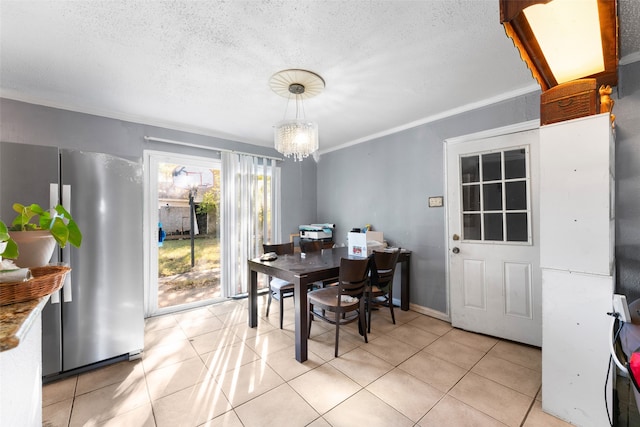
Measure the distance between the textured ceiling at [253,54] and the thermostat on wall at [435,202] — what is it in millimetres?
1026

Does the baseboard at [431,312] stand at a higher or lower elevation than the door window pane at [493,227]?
lower

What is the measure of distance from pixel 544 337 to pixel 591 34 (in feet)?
5.66

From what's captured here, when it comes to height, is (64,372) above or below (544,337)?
below

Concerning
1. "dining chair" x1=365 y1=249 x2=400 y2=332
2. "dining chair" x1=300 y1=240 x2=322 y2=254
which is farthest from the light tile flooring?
"dining chair" x1=300 y1=240 x2=322 y2=254

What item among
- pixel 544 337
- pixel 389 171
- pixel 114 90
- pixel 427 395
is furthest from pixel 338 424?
pixel 114 90

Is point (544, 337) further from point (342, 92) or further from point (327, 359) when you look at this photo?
point (342, 92)

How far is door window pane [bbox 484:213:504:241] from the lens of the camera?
2691 mm

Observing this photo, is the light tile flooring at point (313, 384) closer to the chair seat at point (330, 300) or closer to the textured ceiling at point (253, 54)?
the chair seat at point (330, 300)

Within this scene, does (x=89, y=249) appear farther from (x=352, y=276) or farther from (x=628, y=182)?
(x=628, y=182)

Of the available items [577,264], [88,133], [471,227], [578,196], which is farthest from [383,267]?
[88,133]

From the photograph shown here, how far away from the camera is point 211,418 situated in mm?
1627

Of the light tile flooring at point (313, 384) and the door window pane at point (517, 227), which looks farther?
the door window pane at point (517, 227)

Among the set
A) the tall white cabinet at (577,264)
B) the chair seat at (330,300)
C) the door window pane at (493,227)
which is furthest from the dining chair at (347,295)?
the door window pane at (493,227)

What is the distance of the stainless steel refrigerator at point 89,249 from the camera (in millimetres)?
1930
